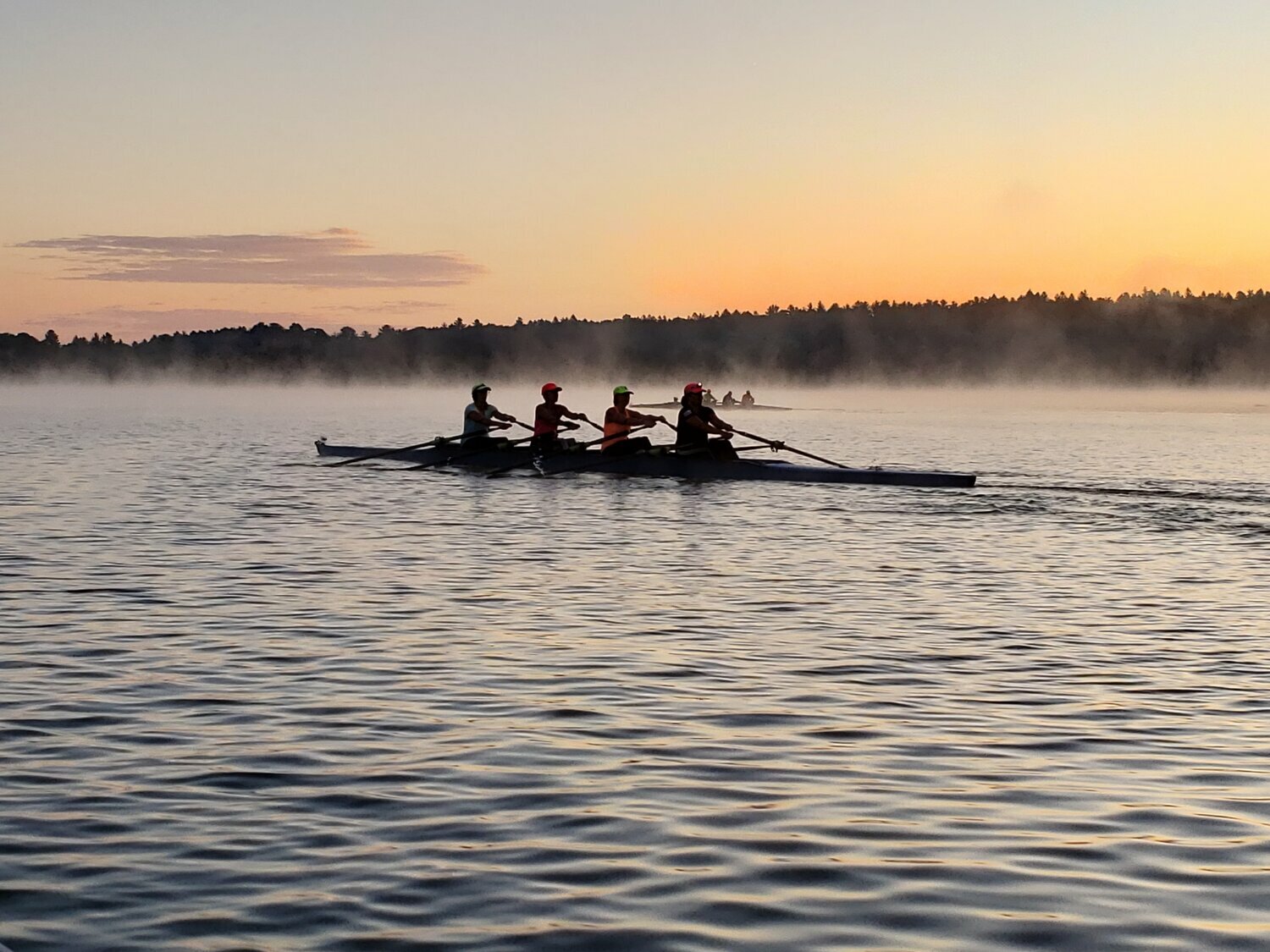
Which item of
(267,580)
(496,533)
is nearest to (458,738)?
(267,580)

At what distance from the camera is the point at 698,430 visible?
107 feet

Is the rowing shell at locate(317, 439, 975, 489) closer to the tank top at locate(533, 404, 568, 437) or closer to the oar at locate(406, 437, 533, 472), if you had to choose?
the oar at locate(406, 437, 533, 472)

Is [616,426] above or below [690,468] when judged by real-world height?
above

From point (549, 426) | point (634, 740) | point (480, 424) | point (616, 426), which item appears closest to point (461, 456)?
point (480, 424)

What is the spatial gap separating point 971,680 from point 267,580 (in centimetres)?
914

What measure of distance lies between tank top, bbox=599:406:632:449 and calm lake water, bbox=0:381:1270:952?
8969 mm

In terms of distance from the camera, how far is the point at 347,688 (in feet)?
39.9

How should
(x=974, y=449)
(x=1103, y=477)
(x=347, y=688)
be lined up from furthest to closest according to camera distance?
(x=974, y=449) → (x=1103, y=477) → (x=347, y=688)

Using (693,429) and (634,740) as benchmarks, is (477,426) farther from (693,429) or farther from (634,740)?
(634,740)

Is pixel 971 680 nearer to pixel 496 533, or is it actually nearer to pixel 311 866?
pixel 311 866

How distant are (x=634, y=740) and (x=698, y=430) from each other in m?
22.3

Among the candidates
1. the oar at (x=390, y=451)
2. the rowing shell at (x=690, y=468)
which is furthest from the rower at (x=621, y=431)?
the oar at (x=390, y=451)

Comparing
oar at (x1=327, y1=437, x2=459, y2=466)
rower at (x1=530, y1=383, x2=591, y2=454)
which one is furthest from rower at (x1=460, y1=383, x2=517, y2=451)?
rower at (x1=530, y1=383, x2=591, y2=454)

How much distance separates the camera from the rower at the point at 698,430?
3253 cm
